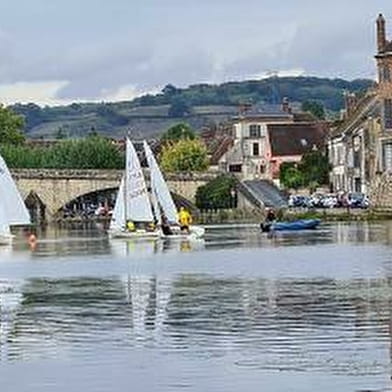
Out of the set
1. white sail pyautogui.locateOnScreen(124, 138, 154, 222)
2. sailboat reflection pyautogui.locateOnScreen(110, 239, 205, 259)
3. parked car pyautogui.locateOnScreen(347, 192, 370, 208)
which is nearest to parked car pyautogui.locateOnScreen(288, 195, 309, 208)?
parked car pyautogui.locateOnScreen(347, 192, 370, 208)

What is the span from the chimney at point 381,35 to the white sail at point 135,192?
3477 centimetres

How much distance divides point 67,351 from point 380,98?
10959cm

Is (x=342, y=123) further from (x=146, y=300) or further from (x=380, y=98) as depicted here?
(x=146, y=300)

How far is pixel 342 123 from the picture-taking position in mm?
179250

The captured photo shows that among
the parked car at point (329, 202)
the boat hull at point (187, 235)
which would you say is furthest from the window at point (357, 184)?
the boat hull at point (187, 235)

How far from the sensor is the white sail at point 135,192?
116 metres

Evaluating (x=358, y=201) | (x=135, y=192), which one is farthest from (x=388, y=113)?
(x=135, y=192)

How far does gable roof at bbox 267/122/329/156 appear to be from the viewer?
19338 cm

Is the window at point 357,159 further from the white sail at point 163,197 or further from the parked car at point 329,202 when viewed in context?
the white sail at point 163,197

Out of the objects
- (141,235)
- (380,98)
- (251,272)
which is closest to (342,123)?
(380,98)

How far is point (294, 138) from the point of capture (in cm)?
19425

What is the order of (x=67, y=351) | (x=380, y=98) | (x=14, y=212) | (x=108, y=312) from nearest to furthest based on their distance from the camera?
(x=67, y=351) → (x=108, y=312) → (x=14, y=212) → (x=380, y=98)

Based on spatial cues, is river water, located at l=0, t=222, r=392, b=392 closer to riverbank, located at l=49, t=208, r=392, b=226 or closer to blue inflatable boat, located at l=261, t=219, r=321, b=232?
blue inflatable boat, located at l=261, t=219, r=321, b=232

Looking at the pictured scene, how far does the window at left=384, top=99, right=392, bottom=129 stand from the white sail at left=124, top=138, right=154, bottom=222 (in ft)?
106
